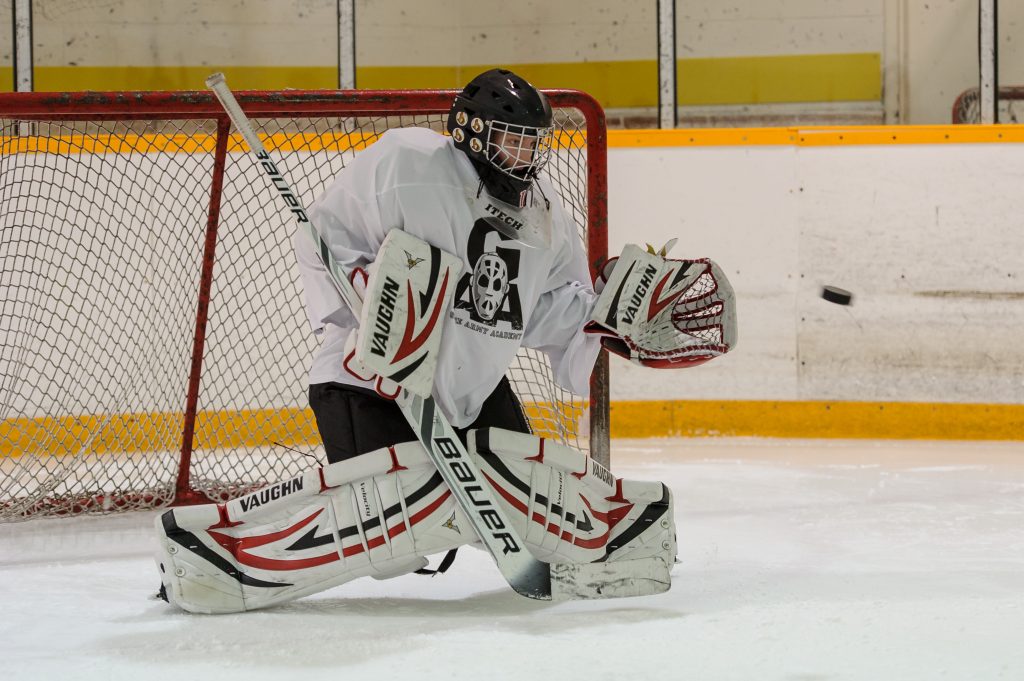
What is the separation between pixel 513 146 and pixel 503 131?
0.03 meters

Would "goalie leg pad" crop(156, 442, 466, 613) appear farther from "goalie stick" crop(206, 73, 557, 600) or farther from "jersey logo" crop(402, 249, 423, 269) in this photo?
"jersey logo" crop(402, 249, 423, 269)

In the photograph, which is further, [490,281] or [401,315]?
[490,281]

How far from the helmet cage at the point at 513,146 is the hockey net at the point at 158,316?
3.76 ft

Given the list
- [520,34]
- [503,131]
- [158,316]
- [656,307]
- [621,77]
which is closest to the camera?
[503,131]

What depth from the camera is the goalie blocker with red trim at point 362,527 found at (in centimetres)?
198

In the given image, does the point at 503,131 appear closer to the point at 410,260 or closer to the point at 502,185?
the point at 502,185

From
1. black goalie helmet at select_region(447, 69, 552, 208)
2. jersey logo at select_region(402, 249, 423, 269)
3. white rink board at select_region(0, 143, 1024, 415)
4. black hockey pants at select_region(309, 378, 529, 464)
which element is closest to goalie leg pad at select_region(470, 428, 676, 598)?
black hockey pants at select_region(309, 378, 529, 464)

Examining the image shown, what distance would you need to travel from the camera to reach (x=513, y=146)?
80.7 inches

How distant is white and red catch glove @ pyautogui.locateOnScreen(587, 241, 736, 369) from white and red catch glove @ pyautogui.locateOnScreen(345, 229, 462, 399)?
35 cm

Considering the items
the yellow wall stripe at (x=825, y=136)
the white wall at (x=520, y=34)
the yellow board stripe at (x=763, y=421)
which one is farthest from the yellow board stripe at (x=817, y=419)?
the white wall at (x=520, y=34)

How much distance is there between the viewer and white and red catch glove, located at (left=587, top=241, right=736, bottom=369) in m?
2.18

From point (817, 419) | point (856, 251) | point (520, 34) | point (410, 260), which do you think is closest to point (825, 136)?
point (856, 251)

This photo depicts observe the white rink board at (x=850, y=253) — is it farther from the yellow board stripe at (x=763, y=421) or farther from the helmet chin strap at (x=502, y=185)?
the helmet chin strap at (x=502, y=185)

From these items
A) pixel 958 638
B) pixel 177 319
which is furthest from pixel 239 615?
pixel 177 319
